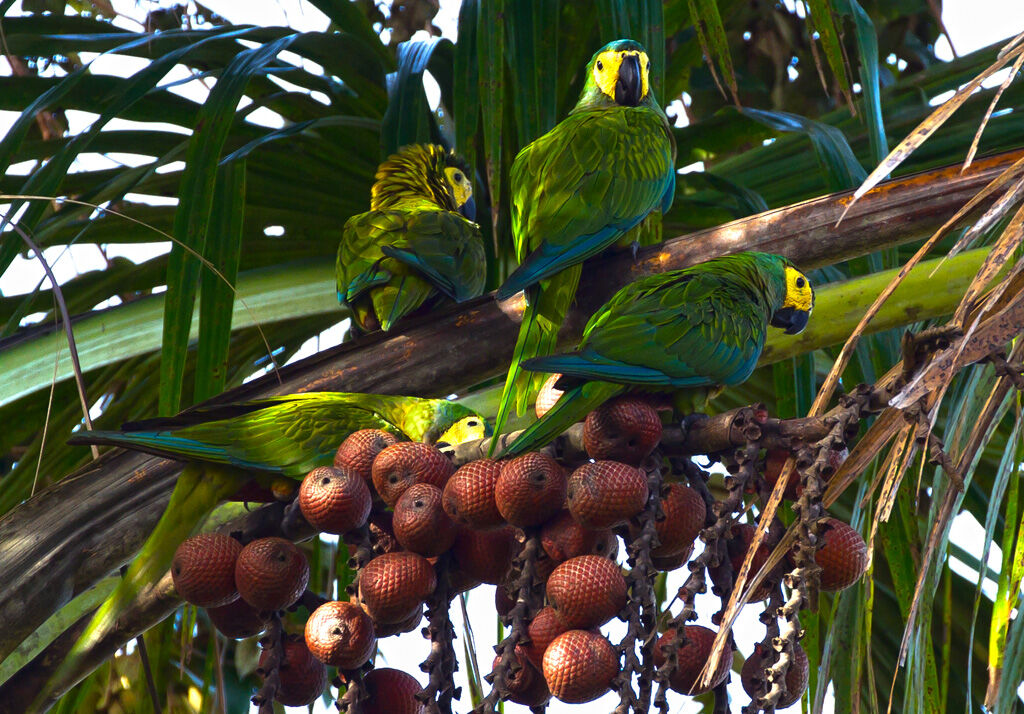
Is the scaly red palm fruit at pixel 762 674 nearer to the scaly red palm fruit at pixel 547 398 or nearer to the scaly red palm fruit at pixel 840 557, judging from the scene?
the scaly red palm fruit at pixel 840 557

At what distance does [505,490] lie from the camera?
1257mm

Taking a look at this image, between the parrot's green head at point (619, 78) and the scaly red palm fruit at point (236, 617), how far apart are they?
1643mm

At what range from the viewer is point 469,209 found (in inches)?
127

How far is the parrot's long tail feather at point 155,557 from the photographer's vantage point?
5.23 ft

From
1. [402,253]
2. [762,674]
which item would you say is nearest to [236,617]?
[762,674]

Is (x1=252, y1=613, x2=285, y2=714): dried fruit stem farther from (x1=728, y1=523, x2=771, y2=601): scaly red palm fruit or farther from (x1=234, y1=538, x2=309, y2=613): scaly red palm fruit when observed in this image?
(x1=728, y1=523, x2=771, y2=601): scaly red palm fruit

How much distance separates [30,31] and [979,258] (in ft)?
7.87

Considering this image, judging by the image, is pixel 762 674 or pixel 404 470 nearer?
pixel 762 674

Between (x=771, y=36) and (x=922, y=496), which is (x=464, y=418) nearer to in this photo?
(x=922, y=496)

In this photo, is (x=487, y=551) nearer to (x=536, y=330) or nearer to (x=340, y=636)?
(x=340, y=636)

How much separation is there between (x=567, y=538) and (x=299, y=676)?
0.37m

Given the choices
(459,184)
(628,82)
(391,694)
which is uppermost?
(628,82)

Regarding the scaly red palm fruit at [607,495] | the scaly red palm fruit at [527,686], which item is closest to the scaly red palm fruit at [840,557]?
the scaly red palm fruit at [607,495]

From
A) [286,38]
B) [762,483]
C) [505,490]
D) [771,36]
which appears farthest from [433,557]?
[771,36]
